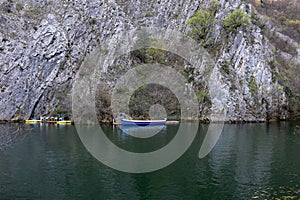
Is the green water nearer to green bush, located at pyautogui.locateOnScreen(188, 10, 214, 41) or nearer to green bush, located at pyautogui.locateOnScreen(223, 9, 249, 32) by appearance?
green bush, located at pyautogui.locateOnScreen(223, 9, 249, 32)

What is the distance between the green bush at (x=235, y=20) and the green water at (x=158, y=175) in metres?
61.2

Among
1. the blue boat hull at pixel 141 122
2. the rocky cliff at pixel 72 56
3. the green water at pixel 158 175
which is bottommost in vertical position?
the green water at pixel 158 175

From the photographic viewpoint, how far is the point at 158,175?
3400 cm

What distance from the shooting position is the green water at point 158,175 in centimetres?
2777

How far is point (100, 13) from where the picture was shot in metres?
113

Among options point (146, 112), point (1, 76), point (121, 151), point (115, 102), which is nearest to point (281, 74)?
point (146, 112)

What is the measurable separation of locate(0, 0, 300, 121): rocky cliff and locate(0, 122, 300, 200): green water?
47640 millimetres

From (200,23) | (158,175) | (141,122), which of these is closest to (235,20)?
(200,23)

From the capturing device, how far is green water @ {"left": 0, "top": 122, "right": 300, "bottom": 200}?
27.8 metres

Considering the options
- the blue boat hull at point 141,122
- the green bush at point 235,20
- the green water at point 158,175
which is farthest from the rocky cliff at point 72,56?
the green water at point 158,175

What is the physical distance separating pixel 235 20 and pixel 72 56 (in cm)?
5640

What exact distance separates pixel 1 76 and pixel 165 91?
5336 centimetres

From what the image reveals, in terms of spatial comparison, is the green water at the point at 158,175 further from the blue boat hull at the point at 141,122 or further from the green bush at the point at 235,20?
the green bush at the point at 235,20

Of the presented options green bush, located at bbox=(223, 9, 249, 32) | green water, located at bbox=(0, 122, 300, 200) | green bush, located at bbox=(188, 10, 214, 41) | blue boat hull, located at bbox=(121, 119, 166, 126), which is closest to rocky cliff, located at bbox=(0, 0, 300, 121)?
green bush, located at bbox=(223, 9, 249, 32)
